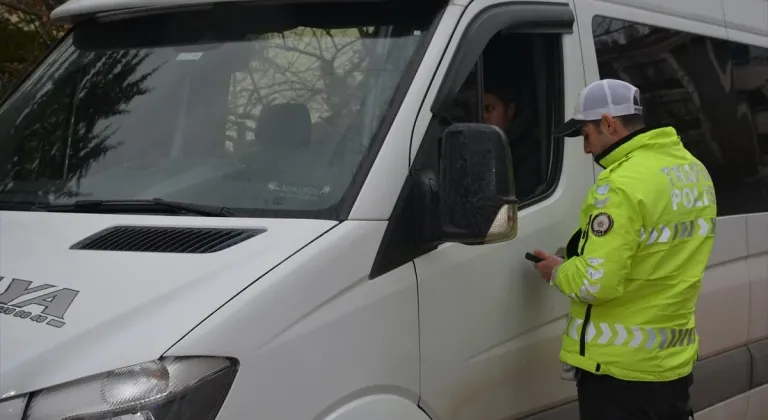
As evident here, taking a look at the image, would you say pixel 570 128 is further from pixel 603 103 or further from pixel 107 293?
pixel 107 293

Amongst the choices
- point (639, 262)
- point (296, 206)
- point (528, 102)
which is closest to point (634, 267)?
point (639, 262)

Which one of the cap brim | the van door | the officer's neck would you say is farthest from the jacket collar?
the van door

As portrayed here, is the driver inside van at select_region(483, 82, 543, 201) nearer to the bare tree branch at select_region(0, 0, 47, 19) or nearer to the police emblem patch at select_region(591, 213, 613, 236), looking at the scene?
the police emblem patch at select_region(591, 213, 613, 236)

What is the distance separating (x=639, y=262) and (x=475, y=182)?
2.64ft

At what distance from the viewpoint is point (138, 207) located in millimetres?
3010

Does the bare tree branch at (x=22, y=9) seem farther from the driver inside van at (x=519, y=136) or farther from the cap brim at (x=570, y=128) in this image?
the cap brim at (x=570, y=128)

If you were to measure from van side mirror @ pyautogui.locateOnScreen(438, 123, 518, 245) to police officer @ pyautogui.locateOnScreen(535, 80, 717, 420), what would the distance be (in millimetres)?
514

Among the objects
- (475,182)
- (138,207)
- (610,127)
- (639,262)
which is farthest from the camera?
(610,127)

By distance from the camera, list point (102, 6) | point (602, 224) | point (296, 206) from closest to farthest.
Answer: point (296, 206) → point (602, 224) → point (102, 6)

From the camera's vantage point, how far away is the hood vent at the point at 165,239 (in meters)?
2.70

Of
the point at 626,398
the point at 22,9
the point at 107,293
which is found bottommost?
the point at 626,398

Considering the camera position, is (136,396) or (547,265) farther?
A: (547,265)

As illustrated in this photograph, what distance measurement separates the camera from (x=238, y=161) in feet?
10.1

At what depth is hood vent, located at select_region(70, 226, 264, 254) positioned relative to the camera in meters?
2.70
